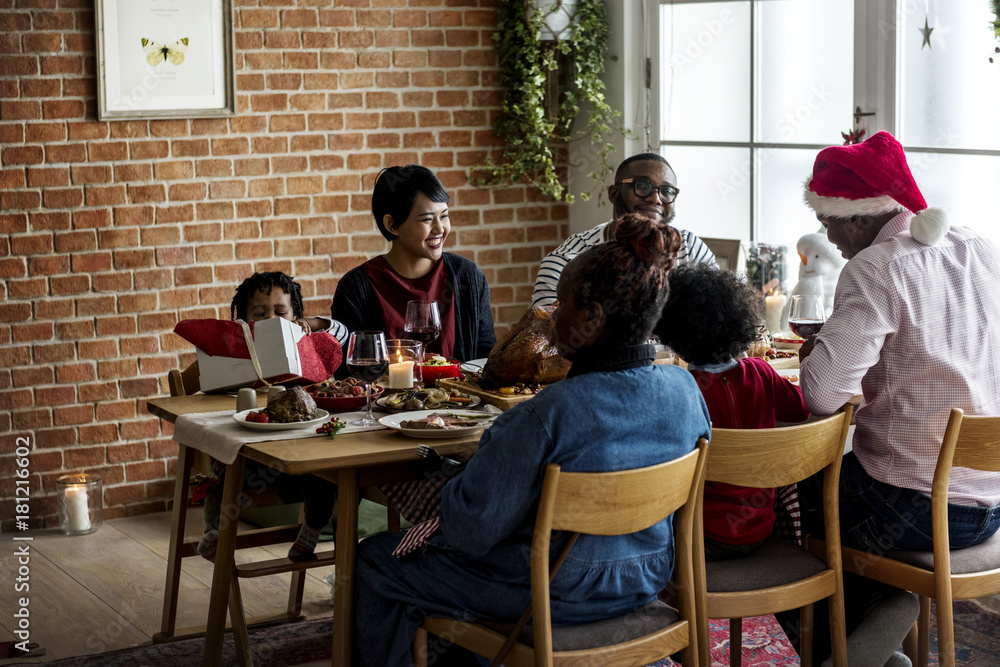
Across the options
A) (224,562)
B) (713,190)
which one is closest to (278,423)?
(224,562)

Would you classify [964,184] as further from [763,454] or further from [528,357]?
[763,454]

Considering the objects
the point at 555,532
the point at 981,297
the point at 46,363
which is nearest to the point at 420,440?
the point at 555,532

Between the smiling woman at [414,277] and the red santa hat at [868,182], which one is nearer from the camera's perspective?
the red santa hat at [868,182]

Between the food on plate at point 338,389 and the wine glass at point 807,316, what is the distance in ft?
3.20

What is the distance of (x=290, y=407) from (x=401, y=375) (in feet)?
1.10

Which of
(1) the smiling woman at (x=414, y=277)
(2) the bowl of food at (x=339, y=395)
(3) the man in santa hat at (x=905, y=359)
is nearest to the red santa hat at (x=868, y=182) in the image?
(3) the man in santa hat at (x=905, y=359)

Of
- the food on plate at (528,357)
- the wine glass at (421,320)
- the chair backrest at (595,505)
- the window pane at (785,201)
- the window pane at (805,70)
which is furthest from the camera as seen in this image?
the window pane at (785,201)

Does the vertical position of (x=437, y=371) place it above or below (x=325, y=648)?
above

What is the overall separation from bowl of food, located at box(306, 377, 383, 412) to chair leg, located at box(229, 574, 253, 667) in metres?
0.52

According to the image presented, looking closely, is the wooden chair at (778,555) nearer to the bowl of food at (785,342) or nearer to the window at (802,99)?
the bowl of food at (785,342)

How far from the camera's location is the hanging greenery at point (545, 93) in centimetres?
441

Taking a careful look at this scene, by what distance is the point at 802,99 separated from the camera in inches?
149

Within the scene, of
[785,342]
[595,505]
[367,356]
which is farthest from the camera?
[785,342]

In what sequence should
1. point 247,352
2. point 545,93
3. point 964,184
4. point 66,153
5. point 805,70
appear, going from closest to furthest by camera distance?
point 247,352 < point 964,184 < point 805,70 < point 66,153 < point 545,93
